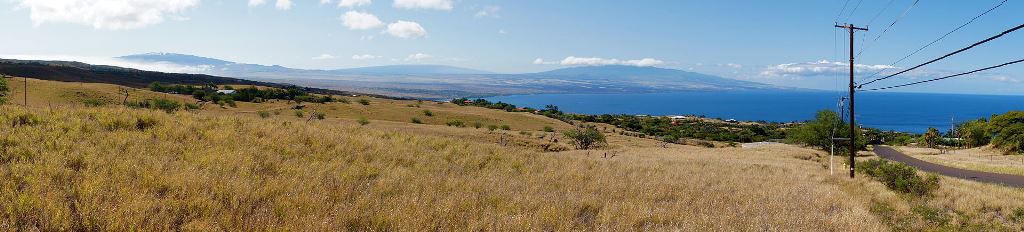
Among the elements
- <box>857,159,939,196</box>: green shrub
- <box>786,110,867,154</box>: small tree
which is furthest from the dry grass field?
<box>786,110,867,154</box>: small tree

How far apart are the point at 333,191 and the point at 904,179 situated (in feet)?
61.8

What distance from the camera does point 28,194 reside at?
5.71m

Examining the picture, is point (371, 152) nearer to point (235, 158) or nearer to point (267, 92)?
point (235, 158)

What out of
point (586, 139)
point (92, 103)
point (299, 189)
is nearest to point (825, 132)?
point (586, 139)

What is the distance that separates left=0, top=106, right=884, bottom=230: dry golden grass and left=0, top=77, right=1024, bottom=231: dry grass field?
0.10 feet

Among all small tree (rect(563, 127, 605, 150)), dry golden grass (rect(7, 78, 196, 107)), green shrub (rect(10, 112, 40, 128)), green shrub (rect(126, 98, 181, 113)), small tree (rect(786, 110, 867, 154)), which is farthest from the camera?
small tree (rect(786, 110, 867, 154))

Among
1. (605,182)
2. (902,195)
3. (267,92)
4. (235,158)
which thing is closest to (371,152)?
(235,158)

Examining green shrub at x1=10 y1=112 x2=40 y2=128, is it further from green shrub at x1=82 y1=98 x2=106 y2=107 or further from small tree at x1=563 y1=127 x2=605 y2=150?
small tree at x1=563 y1=127 x2=605 y2=150

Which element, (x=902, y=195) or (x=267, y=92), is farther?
(x=267, y=92)

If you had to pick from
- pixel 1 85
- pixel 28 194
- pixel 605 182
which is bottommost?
pixel 605 182

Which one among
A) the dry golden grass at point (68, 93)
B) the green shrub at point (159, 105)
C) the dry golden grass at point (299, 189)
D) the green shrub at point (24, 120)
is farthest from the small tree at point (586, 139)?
the dry golden grass at point (68, 93)

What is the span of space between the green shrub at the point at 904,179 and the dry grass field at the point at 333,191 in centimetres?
127

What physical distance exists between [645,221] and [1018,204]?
48.5 ft

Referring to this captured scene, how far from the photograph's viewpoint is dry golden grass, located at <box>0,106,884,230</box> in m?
5.79
